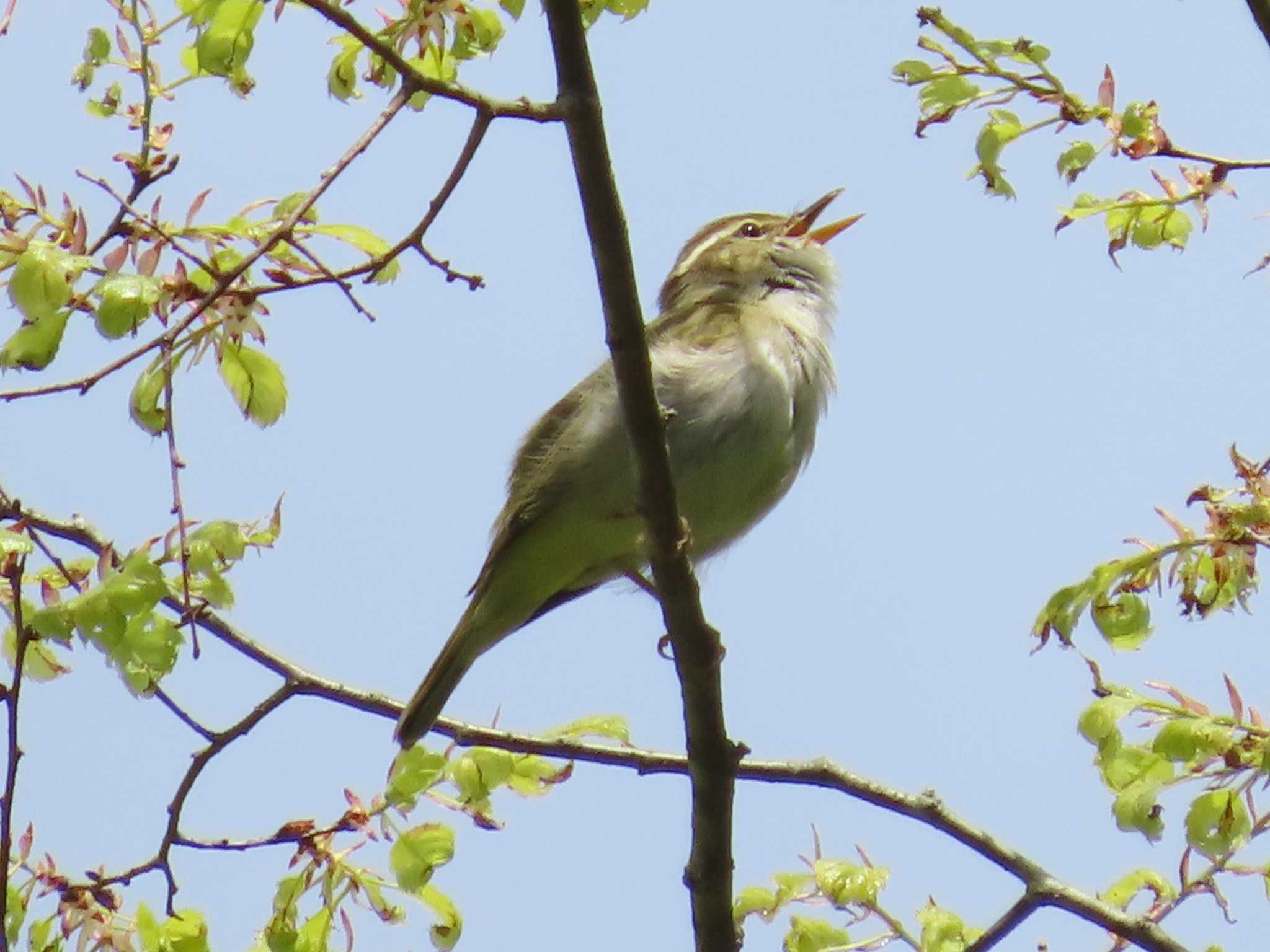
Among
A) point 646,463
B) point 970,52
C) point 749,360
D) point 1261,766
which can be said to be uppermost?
point 749,360

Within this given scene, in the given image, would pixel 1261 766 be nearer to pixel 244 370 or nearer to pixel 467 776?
pixel 467 776

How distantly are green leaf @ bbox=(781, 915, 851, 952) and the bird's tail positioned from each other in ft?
3.98

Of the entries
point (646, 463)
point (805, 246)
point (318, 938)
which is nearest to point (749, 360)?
point (805, 246)

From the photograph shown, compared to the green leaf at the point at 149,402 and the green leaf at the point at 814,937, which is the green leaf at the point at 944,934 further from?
the green leaf at the point at 149,402

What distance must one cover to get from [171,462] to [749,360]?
257cm

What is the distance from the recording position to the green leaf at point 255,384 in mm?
3201

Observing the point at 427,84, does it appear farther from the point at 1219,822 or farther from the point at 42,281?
the point at 1219,822

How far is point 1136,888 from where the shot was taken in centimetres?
363

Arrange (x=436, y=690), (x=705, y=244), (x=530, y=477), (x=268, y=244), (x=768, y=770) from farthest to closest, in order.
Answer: (x=705, y=244) → (x=530, y=477) → (x=436, y=690) → (x=768, y=770) → (x=268, y=244)

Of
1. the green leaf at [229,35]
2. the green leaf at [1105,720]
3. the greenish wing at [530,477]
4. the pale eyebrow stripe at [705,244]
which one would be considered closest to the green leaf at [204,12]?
the green leaf at [229,35]

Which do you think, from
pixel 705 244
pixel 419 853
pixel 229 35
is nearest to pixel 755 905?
pixel 419 853

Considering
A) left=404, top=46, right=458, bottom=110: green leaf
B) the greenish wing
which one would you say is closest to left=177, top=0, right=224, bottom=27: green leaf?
left=404, top=46, right=458, bottom=110: green leaf

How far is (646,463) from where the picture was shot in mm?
3461

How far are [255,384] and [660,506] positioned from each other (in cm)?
90
